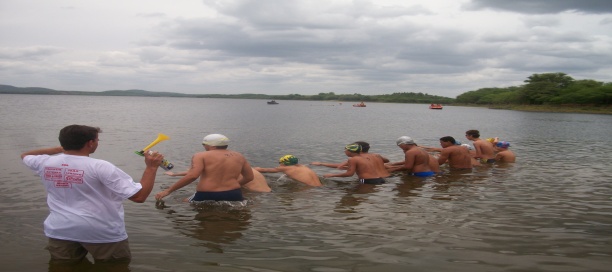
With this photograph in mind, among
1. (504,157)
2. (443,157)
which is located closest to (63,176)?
(443,157)

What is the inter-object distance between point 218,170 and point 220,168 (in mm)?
71

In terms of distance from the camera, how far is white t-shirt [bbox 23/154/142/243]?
4.84 m

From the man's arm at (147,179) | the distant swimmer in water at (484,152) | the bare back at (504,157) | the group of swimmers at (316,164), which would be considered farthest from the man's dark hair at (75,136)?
the bare back at (504,157)

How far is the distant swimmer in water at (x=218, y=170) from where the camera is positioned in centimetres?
917

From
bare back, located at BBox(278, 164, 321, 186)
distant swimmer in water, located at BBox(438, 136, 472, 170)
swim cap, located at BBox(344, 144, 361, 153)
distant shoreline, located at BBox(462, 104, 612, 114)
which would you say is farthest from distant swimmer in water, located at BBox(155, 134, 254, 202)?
distant shoreline, located at BBox(462, 104, 612, 114)

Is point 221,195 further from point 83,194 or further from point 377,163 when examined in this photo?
point 377,163

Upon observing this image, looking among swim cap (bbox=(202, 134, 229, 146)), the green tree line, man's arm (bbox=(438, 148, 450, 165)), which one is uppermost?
the green tree line

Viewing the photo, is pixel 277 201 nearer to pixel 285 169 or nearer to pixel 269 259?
pixel 285 169

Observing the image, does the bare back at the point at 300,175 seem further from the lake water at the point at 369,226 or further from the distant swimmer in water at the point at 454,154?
the distant swimmer in water at the point at 454,154

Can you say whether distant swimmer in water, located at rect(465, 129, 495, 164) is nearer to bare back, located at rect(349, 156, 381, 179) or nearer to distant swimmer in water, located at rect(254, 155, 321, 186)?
bare back, located at rect(349, 156, 381, 179)

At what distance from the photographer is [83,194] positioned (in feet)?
16.2

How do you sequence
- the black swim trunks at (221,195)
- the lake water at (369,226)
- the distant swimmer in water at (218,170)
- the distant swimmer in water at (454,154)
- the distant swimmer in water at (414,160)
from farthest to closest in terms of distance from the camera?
1. the distant swimmer in water at (454,154)
2. the distant swimmer in water at (414,160)
3. the black swim trunks at (221,195)
4. the distant swimmer in water at (218,170)
5. the lake water at (369,226)

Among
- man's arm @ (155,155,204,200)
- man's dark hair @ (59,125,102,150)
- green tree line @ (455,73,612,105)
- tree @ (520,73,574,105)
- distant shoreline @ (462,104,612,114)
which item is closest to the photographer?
man's dark hair @ (59,125,102,150)

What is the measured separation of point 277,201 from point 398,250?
4602mm
